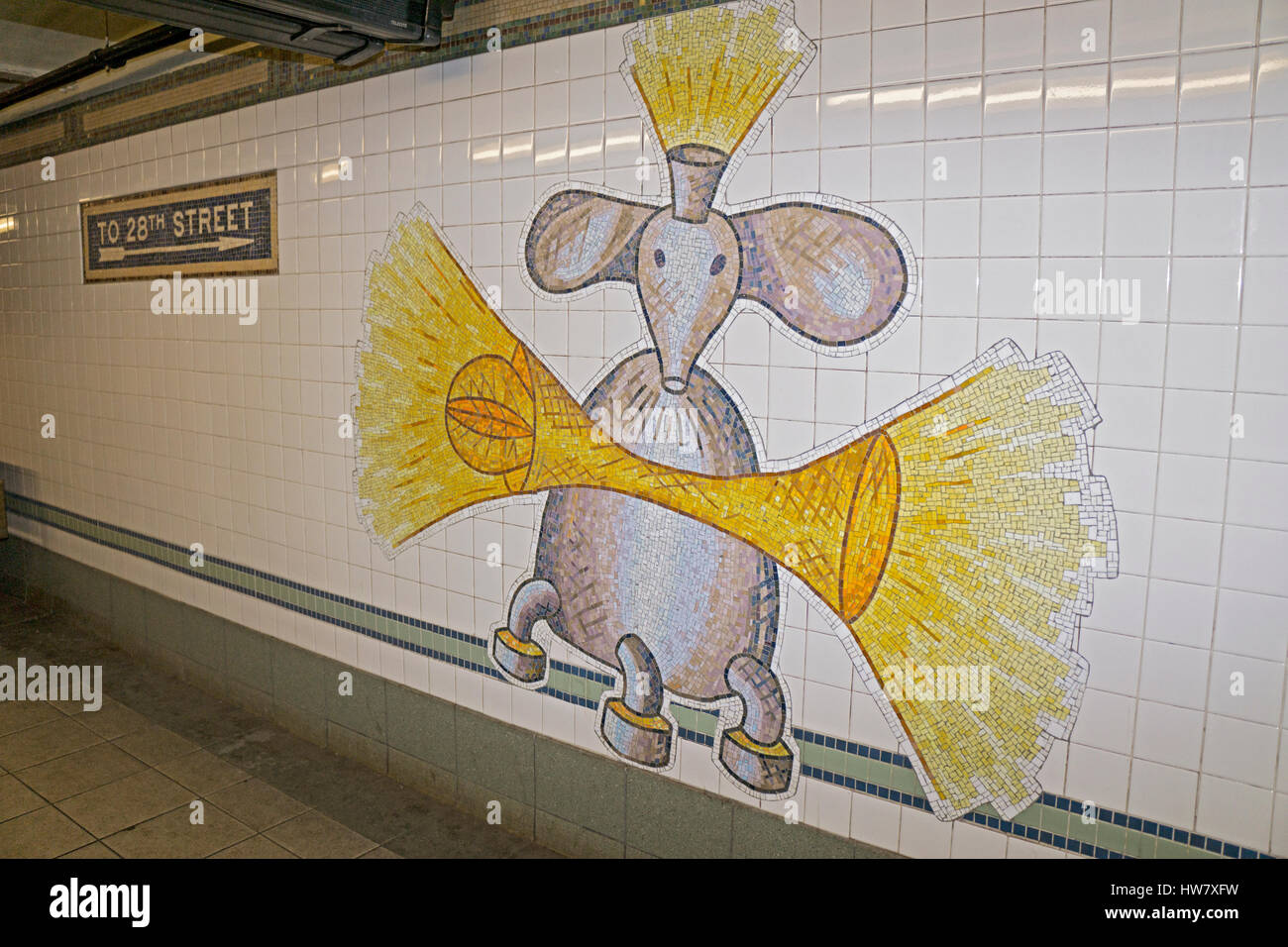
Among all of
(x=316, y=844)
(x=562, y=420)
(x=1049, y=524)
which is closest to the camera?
(x=1049, y=524)

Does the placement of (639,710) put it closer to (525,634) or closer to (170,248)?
(525,634)

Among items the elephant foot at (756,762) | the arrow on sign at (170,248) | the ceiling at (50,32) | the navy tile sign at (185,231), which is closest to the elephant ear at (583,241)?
the elephant foot at (756,762)

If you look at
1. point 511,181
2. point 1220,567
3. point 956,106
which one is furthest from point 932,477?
point 511,181

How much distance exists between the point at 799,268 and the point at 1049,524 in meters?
1.07

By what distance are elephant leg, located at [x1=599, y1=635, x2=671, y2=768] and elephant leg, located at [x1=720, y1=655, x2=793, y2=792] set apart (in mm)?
289

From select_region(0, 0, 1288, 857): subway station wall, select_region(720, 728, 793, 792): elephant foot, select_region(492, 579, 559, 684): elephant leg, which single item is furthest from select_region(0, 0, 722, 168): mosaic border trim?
select_region(720, 728, 793, 792): elephant foot

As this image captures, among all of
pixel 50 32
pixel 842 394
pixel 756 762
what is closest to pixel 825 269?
pixel 842 394

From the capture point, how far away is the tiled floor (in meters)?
3.74

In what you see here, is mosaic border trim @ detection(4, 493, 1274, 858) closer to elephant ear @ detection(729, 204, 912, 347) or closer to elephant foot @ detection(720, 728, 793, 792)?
elephant foot @ detection(720, 728, 793, 792)

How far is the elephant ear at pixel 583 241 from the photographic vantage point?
3.24 metres

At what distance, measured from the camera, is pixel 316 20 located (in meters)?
3.14

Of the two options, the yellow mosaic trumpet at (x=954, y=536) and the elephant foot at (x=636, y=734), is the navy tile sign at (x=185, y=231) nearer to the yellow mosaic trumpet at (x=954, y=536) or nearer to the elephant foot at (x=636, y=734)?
the yellow mosaic trumpet at (x=954, y=536)

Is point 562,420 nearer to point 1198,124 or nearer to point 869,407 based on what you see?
point 869,407
